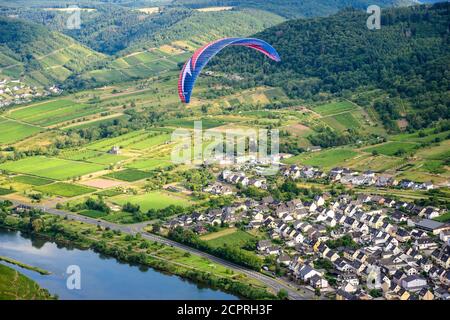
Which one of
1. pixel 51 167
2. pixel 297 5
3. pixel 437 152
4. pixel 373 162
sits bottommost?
pixel 51 167

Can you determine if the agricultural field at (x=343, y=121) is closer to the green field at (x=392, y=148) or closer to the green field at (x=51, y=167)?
the green field at (x=392, y=148)

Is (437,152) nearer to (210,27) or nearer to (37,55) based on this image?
(37,55)

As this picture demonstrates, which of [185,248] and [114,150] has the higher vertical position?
[114,150]

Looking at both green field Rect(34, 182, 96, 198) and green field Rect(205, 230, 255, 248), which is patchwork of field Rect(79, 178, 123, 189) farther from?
green field Rect(205, 230, 255, 248)

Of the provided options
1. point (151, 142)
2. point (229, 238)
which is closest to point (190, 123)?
point (151, 142)

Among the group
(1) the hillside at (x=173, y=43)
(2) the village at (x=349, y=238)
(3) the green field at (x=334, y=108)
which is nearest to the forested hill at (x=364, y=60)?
(3) the green field at (x=334, y=108)

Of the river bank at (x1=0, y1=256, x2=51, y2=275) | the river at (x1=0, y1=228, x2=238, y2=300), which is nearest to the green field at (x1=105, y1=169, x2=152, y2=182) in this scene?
the river at (x1=0, y1=228, x2=238, y2=300)

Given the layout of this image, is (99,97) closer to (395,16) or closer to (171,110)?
(171,110)
